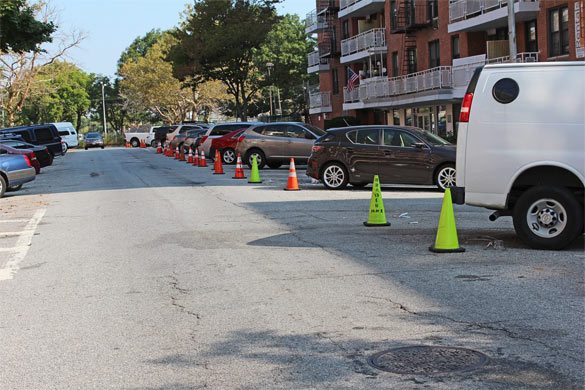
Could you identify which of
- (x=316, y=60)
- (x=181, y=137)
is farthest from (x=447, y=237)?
(x=316, y=60)

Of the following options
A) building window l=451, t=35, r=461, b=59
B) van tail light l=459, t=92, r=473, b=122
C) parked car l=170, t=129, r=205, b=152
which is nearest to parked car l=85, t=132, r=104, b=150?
parked car l=170, t=129, r=205, b=152

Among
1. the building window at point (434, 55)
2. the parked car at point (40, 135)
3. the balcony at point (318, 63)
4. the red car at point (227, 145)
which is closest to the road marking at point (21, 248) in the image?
the red car at point (227, 145)

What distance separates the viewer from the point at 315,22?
64500mm

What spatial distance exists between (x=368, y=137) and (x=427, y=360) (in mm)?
14864

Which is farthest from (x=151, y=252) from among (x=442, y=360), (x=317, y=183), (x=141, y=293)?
(x=317, y=183)

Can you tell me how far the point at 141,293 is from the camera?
8.59m

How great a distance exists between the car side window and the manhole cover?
47.3 ft

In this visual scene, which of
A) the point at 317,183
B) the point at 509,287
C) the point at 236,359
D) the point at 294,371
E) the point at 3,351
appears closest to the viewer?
the point at 294,371

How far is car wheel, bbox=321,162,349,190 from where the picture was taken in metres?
20.8

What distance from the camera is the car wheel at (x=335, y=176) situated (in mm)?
20781

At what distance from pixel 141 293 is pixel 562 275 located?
14.4 ft

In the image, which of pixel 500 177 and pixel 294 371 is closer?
pixel 294 371

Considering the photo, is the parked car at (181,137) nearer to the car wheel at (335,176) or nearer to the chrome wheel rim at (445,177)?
the car wheel at (335,176)

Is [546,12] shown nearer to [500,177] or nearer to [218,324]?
[500,177]
